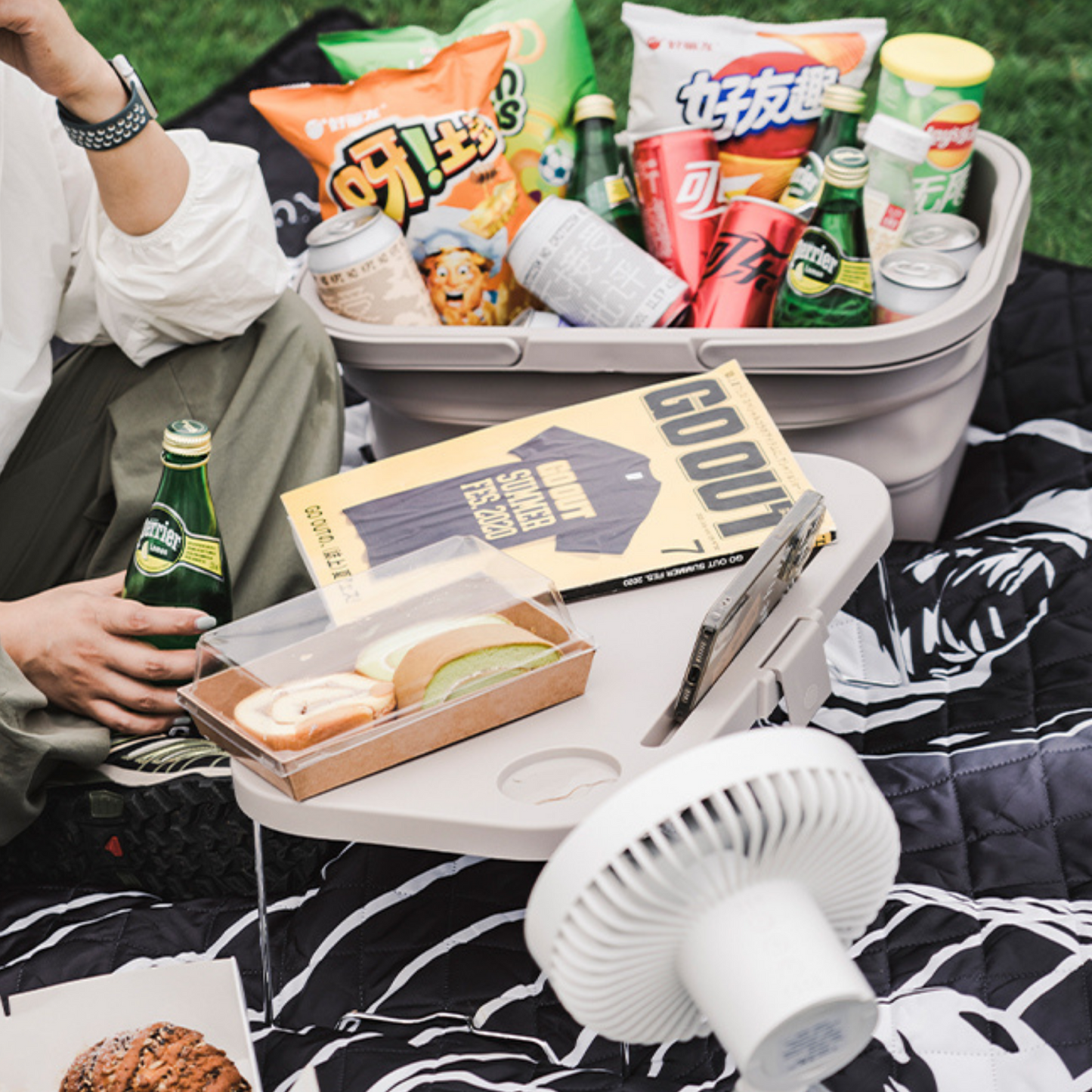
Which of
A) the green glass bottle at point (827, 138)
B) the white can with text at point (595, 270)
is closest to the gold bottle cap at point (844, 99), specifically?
the green glass bottle at point (827, 138)

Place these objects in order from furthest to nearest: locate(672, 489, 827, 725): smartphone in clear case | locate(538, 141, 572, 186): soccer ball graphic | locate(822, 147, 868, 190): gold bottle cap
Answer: locate(538, 141, 572, 186): soccer ball graphic < locate(822, 147, 868, 190): gold bottle cap < locate(672, 489, 827, 725): smartphone in clear case

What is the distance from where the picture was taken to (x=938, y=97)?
1.29m

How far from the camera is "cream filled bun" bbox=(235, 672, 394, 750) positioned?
2.36 feet

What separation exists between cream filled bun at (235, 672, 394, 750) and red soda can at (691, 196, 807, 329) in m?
0.60

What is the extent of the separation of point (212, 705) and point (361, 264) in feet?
1.82

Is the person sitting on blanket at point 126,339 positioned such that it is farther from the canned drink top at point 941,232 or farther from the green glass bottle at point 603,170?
the canned drink top at point 941,232

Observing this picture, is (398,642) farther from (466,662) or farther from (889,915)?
(889,915)

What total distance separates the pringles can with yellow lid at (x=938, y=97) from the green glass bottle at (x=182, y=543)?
2.60ft

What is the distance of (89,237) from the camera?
1.08 meters

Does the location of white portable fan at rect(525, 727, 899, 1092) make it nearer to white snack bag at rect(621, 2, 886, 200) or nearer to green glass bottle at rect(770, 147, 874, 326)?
green glass bottle at rect(770, 147, 874, 326)

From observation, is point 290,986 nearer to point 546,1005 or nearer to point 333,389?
point 546,1005

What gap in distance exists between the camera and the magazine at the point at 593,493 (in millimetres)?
889

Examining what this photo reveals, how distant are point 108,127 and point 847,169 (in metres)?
0.61

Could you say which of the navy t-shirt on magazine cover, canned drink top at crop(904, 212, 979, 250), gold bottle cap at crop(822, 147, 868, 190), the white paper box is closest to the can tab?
the navy t-shirt on magazine cover
